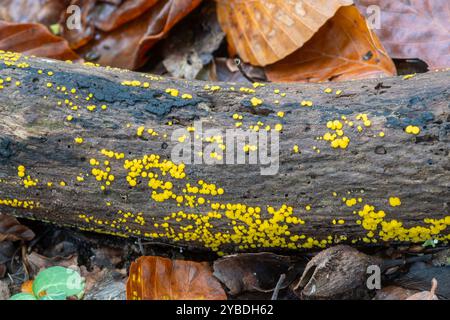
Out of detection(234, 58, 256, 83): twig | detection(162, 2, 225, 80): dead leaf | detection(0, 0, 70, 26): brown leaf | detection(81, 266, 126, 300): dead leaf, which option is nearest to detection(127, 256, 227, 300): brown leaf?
detection(81, 266, 126, 300): dead leaf

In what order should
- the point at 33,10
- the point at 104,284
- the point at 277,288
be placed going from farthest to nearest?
the point at 33,10 → the point at 104,284 → the point at 277,288

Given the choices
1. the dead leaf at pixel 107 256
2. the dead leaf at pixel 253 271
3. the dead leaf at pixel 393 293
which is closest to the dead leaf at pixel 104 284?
the dead leaf at pixel 107 256

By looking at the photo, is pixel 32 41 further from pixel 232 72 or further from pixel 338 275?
pixel 338 275

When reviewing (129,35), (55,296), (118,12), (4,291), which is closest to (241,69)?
(129,35)

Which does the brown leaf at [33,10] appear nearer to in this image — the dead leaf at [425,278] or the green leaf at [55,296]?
the green leaf at [55,296]

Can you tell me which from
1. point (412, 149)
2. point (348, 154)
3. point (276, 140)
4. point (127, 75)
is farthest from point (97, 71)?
point (412, 149)

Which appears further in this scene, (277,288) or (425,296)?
(277,288)

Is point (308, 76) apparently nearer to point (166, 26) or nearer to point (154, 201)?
point (166, 26)
